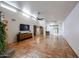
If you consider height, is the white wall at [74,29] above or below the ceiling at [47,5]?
below

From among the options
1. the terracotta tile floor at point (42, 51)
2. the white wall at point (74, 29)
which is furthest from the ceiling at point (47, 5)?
the terracotta tile floor at point (42, 51)

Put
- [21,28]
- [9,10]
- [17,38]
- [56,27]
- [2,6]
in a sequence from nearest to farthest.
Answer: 1. [2,6]
2. [9,10]
3. [17,38]
4. [21,28]
5. [56,27]

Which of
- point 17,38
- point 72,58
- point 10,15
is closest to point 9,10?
point 10,15

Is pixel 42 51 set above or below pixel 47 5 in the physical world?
below

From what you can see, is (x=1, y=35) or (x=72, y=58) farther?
(x=72, y=58)

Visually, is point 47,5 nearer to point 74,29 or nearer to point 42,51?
point 74,29

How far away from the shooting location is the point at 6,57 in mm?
3654

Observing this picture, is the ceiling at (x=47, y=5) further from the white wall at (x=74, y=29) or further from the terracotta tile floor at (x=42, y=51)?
the terracotta tile floor at (x=42, y=51)

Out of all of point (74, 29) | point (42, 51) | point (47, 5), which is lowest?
point (42, 51)

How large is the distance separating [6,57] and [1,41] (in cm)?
64

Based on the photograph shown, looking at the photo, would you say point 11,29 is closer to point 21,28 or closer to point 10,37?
point 10,37

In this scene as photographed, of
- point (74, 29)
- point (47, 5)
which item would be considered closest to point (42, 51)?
point (74, 29)

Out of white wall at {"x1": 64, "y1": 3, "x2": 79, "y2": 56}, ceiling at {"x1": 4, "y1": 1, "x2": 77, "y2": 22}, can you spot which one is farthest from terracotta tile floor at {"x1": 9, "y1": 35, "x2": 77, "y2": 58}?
ceiling at {"x1": 4, "y1": 1, "x2": 77, "y2": 22}

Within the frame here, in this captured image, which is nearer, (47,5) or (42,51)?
(42,51)
